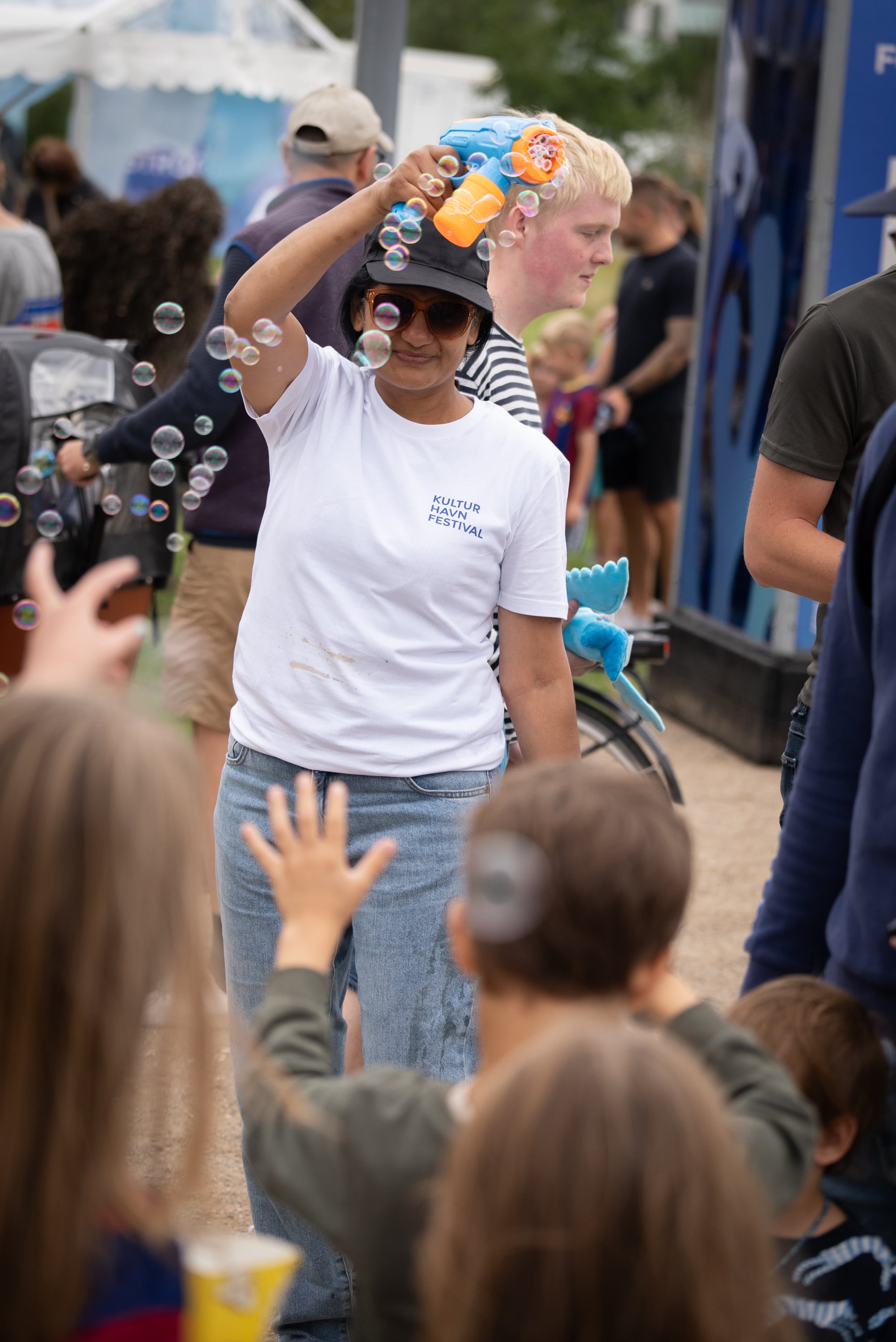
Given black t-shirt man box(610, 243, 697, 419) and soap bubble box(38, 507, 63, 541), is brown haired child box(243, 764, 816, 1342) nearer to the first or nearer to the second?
soap bubble box(38, 507, 63, 541)

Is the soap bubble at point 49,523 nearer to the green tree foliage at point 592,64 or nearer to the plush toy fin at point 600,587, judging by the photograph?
the plush toy fin at point 600,587

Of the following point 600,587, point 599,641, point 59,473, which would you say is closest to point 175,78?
point 59,473

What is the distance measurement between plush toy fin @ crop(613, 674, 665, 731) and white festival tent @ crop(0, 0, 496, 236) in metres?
8.99

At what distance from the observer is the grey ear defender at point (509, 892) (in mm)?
1492

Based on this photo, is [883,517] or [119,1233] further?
[883,517]

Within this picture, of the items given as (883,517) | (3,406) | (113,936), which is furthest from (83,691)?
(3,406)

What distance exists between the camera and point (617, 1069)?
1272 mm

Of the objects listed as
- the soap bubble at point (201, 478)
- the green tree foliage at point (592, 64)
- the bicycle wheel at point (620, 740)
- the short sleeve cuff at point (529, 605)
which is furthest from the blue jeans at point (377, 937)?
the green tree foliage at point (592, 64)

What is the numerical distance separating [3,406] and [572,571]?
1817 millimetres

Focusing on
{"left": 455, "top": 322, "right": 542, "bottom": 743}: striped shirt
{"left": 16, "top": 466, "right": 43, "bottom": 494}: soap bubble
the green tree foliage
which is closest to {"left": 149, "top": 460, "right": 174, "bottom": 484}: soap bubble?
{"left": 16, "top": 466, "right": 43, "bottom": 494}: soap bubble

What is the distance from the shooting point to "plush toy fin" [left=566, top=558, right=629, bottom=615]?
Answer: 10.4ft

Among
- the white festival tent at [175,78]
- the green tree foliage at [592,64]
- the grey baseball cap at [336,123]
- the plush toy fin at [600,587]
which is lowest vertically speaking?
the plush toy fin at [600,587]

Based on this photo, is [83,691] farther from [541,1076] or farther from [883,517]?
[883,517]

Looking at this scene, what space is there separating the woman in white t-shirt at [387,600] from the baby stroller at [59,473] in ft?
6.37
